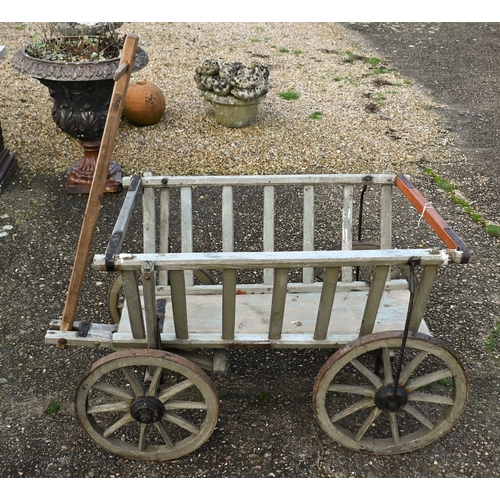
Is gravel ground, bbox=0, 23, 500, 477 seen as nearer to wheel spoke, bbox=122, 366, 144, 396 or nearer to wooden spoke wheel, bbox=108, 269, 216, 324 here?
wooden spoke wheel, bbox=108, 269, 216, 324

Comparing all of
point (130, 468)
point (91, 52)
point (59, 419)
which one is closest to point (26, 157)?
point (91, 52)

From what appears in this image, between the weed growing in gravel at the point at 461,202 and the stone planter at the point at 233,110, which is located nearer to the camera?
the weed growing in gravel at the point at 461,202

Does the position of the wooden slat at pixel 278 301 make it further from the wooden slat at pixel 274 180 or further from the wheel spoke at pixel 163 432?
the wooden slat at pixel 274 180

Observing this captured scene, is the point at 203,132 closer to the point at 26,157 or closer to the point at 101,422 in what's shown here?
the point at 26,157

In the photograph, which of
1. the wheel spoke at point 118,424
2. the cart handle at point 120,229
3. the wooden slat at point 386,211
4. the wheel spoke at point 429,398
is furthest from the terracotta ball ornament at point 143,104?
the wheel spoke at point 429,398

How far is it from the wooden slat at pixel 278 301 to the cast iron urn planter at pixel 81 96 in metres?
2.64

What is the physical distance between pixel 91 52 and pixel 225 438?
3.41m

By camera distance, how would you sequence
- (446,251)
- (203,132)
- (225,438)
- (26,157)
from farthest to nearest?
(203,132)
(26,157)
(225,438)
(446,251)

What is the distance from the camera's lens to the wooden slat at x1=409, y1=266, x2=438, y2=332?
233 cm

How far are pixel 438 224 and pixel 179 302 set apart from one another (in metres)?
1.22

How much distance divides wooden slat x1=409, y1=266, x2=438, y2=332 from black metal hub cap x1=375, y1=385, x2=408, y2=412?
0.29m

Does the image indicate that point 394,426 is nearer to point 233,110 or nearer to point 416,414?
point 416,414

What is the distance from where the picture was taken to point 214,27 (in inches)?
395

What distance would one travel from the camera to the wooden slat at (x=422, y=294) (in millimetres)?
2328
